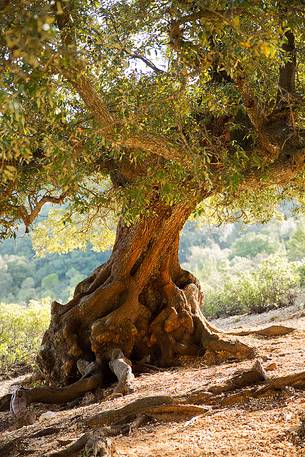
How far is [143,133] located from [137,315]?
4279mm

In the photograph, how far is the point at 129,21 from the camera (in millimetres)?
5449

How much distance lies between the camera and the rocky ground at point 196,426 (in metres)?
4.06

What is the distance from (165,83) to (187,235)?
49.9 metres

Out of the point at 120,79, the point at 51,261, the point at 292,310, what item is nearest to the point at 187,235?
the point at 51,261

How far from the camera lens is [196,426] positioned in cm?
475

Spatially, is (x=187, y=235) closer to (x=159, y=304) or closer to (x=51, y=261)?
(x=51, y=261)

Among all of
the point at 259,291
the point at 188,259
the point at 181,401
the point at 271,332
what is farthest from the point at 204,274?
the point at 181,401

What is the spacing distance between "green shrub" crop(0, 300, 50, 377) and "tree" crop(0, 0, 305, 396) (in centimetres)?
486

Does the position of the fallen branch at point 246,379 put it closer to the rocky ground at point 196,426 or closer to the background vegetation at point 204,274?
the rocky ground at point 196,426

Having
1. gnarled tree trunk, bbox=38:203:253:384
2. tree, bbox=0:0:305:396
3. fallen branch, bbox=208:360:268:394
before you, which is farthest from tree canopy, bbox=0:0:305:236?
fallen branch, bbox=208:360:268:394

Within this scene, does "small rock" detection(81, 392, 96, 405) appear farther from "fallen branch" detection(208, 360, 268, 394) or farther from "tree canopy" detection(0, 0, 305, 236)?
"tree canopy" detection(0, 0, 305, 236)

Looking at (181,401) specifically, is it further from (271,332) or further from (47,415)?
(271,332)

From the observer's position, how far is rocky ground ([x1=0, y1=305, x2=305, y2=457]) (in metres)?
4.06

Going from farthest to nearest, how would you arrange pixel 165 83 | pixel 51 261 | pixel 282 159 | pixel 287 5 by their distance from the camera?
1. pixel 51 261
2. pixel 282 159
3. pixel 165 83
4. pixel 287 5
